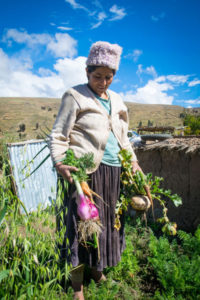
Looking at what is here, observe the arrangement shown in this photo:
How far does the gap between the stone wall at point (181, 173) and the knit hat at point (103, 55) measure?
2.36 meters

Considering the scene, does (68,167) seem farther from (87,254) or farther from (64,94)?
(87,254)

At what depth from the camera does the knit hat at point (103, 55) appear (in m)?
1.53

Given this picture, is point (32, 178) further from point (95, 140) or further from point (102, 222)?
point (95, 140)

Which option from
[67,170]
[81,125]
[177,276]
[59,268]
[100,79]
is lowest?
[177,276]

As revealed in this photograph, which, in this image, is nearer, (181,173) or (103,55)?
(103,55)

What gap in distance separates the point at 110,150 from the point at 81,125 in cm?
32

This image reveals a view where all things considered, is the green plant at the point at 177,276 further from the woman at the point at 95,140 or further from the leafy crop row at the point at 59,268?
the woman at the point at 95,140

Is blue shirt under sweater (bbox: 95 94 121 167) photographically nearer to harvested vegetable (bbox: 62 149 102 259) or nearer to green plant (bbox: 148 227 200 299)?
harvested vegetable (bbox: 62 149 102 259)

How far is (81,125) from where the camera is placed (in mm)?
1601

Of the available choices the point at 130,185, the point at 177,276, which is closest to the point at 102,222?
the point at 130,185

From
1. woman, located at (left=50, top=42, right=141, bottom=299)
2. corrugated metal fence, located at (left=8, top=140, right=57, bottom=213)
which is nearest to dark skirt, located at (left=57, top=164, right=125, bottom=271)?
woman, located at (left=50, top=42, right=141, bottom=299)

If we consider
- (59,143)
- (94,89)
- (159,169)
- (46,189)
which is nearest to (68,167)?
(59,143)

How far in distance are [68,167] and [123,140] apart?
720mm

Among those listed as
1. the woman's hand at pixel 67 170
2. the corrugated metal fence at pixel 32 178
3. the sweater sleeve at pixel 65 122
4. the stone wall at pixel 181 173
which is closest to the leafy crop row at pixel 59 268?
the woman's hand at pixel 67 170
